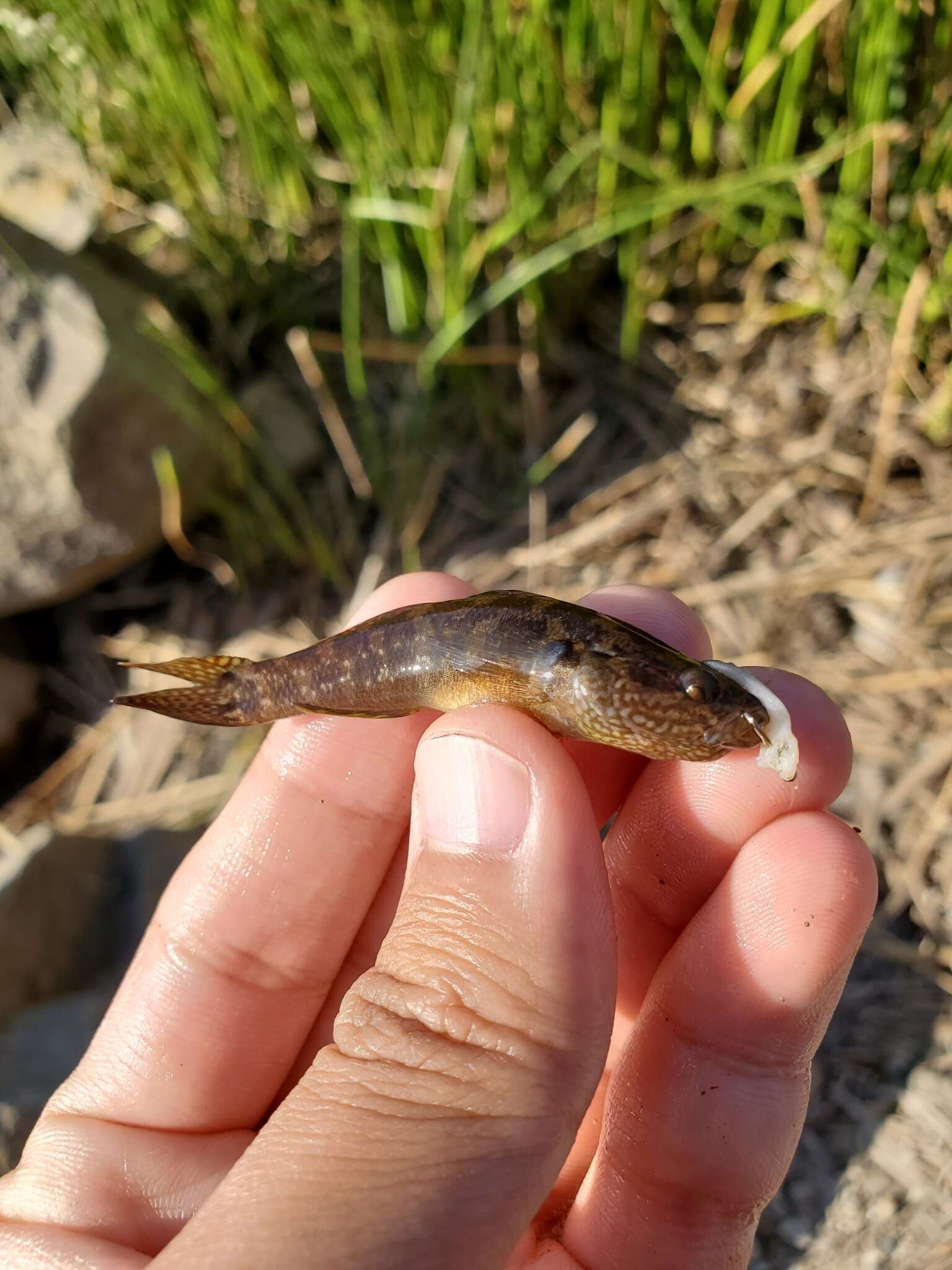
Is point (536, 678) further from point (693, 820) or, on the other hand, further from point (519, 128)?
point (519, 128)

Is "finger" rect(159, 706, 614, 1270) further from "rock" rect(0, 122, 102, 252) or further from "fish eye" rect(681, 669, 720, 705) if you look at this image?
"rock" rect(0, 122, 102, 252)

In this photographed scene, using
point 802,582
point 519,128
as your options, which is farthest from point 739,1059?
point 519,128

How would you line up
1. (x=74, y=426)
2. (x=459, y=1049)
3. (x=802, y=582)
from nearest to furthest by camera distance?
(x=459, y=1049)
(x=802, y=582)
(x=74, y=426)

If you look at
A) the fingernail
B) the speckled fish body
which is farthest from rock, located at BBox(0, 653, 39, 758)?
the fingernail

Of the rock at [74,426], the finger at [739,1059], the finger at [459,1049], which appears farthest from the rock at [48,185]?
the finger at [739,1059]

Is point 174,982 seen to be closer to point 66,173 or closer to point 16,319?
point 16,319

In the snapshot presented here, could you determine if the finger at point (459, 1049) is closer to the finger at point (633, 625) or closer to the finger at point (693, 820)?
the finger at point (693, 820)
